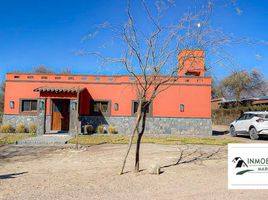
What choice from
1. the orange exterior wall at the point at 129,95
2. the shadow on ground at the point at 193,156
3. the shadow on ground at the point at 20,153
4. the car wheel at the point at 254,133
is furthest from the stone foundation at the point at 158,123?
the shadow on ground at the point at 193,156

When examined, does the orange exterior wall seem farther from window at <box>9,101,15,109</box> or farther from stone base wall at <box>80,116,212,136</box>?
stone base wall at <box>80,116,212,136</box>

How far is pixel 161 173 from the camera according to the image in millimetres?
6855

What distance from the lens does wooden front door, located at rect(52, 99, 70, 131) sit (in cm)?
1823

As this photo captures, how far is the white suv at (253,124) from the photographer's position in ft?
48.4

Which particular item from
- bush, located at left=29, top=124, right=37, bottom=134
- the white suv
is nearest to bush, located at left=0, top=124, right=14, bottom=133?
bush, located at left=29, top=124, right=37, bottom=134

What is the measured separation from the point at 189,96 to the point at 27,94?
1132cm

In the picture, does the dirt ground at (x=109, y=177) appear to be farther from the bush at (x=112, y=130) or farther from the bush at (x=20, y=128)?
the bush at (x=112, y=130)

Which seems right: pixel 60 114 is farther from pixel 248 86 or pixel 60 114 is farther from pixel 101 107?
pixel 248 86

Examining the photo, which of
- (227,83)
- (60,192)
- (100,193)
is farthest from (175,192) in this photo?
(227,83)

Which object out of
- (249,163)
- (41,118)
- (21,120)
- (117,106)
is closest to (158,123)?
(117,106)

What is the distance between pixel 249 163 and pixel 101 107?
14585 millimetres

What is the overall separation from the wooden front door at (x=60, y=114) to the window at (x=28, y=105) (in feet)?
4.74

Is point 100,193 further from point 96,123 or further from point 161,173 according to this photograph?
point 96,123

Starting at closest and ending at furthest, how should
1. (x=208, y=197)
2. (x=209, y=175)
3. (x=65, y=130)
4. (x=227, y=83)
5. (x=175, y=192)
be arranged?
(x=208, y=197), (x=175, y=192), (x=209, y=175), (x=65, y=130), (x=227, y=83)
